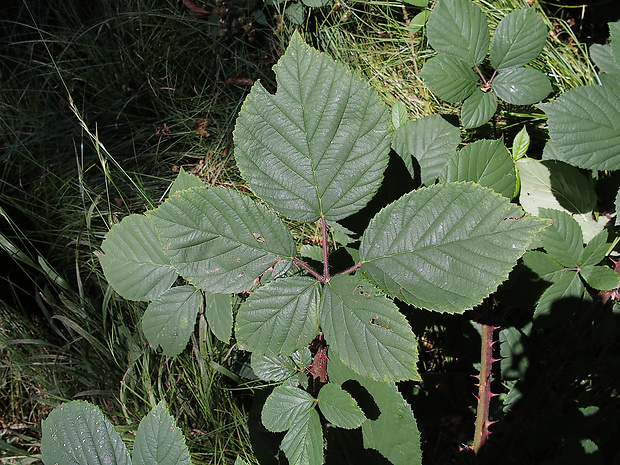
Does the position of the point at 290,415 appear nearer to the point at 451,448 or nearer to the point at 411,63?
the point at 451,448

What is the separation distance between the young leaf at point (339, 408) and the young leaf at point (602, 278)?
24.5 inches

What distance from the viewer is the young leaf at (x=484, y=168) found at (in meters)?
0.95

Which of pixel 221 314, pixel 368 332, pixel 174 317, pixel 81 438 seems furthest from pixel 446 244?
pixel 81 438

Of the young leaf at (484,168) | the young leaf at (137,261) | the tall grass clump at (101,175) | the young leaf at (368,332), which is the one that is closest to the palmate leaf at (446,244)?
the young leaf at (368,332)

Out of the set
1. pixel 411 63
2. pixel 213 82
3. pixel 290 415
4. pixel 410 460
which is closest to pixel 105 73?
pixel 213 82

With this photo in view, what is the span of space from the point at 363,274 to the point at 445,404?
94 centimetres

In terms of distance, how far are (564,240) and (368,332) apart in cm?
65

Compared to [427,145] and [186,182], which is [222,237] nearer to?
[186,182]

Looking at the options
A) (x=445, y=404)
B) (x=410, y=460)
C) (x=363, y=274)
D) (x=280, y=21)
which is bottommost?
(x=445, y=404)

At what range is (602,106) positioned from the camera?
1000mm

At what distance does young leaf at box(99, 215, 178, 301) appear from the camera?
3.43ft

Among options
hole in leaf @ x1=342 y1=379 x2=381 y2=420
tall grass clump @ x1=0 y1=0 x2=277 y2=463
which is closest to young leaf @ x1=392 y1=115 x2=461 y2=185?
hole in leaf @ x1=342 y1=379 x2=381 y2=420

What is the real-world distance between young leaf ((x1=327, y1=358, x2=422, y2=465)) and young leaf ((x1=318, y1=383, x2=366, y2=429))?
55 millimetres

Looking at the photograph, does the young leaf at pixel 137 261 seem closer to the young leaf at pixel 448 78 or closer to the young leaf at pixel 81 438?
the young leaf at pixel 81 438
